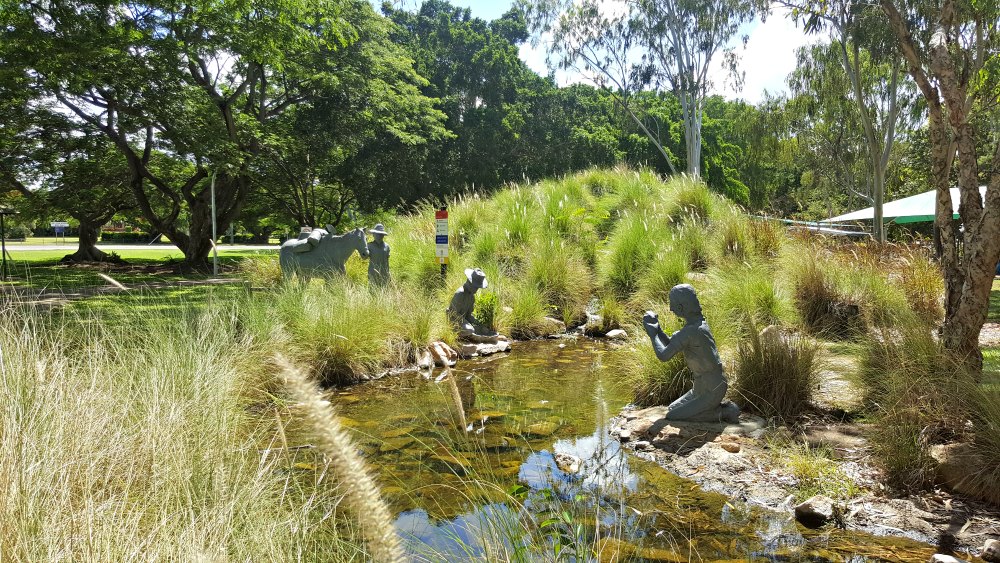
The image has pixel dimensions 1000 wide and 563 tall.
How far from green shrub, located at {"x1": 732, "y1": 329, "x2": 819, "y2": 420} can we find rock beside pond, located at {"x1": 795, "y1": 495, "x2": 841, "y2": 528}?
1.41 m

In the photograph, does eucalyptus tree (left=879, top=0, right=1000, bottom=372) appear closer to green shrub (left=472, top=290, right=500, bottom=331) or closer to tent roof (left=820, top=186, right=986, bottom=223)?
green shrub (left=472, top=290, right=500, bottom=331)

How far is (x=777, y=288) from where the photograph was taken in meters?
8.17

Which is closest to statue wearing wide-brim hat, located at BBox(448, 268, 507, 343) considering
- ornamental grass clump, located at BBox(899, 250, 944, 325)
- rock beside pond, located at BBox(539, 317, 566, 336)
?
rock beside pond, located at BBox(539, 317, 566, 336)

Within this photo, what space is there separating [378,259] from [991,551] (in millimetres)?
8044

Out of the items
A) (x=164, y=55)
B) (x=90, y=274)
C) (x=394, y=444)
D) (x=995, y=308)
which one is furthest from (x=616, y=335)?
(x=90, y=274)

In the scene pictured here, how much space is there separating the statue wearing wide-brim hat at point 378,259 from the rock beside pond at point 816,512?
22.7 feet

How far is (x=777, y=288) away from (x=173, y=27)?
13.4 m

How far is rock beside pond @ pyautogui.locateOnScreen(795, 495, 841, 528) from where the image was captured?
132 inches

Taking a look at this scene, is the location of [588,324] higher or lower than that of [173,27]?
lower

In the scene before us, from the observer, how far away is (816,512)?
336cm

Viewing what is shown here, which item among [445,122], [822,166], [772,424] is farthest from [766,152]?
[772,424]

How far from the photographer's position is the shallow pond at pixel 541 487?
2408 mm

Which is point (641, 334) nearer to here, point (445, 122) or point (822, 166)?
point (445, 122)

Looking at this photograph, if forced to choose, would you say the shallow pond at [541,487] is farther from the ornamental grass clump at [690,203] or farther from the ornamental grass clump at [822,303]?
the ornamental grass clump at [690,203]
